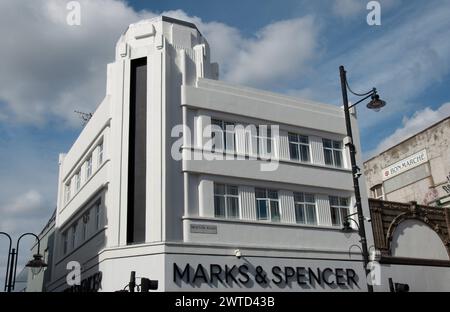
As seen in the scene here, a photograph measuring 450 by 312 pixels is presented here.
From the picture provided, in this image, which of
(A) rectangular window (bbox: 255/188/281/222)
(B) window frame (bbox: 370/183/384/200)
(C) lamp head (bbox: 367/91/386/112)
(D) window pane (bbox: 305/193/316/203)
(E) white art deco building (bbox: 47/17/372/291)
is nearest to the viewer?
(C) lamp head (bbox: 367/91/386/112)

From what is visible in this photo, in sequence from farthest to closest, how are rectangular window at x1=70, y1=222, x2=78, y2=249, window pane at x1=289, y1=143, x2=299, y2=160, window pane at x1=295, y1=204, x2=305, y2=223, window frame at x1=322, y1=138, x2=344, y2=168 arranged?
rectangular window at x1=70, y1=222, x2=78, y2=249, window frame at x1=322, y1=138, x2=344, y2=168, window pane at x1=289, y1=143, x2=299, y2=160, window pane at x1=295, y1=204, x2=305, y2=223

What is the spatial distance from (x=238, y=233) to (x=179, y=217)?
2.72 metres

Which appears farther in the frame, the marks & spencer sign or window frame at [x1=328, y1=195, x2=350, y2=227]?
window frame at [x1=328, y1=195, x2=350, y2=227]

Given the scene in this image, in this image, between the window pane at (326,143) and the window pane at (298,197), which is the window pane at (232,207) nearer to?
the window pane at (298,197)

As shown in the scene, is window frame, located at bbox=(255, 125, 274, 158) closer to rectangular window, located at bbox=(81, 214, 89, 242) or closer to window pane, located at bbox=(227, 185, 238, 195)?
window pane, located at bbox=(227, 185, 238, 195)

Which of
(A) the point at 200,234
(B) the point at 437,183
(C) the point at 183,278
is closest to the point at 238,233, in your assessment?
(A) the point at 200,234

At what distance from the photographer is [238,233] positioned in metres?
22.7

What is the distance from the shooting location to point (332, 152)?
2723 centimetres

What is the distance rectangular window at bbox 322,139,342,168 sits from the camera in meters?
27.0

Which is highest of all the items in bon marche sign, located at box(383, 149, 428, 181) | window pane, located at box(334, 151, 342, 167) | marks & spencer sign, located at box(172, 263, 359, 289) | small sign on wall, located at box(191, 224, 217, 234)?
bon marche sign, located at box(383, 149, 428, 181)

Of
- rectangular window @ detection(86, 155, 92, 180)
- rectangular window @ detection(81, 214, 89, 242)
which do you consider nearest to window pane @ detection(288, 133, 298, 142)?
rectangular window @ detection(86, 155, 92, 180)

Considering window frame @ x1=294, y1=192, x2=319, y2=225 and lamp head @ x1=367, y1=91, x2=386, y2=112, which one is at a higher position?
lamp head @ x1=367, y1=91, x2=386, y2=112

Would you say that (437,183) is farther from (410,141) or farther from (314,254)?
(314,254)

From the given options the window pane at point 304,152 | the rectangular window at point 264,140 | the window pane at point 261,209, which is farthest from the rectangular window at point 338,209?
the rectangular window at point 264,140
